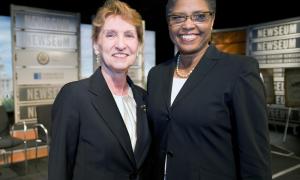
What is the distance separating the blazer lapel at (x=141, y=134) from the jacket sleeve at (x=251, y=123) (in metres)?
0.45

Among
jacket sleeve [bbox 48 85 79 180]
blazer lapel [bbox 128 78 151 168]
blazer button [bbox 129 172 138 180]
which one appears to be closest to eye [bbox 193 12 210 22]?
blazer lapel [bbox 128 78 151 168]

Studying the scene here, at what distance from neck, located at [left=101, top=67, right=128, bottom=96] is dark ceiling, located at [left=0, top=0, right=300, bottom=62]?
4927mm

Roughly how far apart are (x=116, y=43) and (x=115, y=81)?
21 centimetres

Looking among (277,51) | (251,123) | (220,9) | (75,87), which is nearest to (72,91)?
(75,87)

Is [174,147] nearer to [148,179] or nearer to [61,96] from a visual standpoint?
[148,179]

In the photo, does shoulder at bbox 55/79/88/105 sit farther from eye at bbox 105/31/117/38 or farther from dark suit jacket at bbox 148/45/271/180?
dark suit jacket at bbox 148/45/271/180

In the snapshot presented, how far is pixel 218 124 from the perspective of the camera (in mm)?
1314

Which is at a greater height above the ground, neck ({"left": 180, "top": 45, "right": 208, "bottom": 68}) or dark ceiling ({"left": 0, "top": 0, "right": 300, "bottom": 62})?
dark ceiling ({"left": 0, "top": 0, "right": 300, "bottom": 62})

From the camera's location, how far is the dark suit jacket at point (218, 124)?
1270 millimetres

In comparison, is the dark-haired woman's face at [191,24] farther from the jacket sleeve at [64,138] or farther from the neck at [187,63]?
the jacket sleeve at [64,138]

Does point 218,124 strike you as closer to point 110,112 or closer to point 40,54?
point 110,112

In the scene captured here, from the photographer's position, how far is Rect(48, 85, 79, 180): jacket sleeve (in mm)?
1338

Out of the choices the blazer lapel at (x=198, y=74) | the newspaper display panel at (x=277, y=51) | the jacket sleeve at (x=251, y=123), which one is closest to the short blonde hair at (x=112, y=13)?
the blazer lapel at (x=198, y=74)

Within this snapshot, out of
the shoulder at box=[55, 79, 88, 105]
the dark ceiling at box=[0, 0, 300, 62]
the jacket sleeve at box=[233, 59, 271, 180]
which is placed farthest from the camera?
the dark ceiling at box=[0, 0, 300, 62]
